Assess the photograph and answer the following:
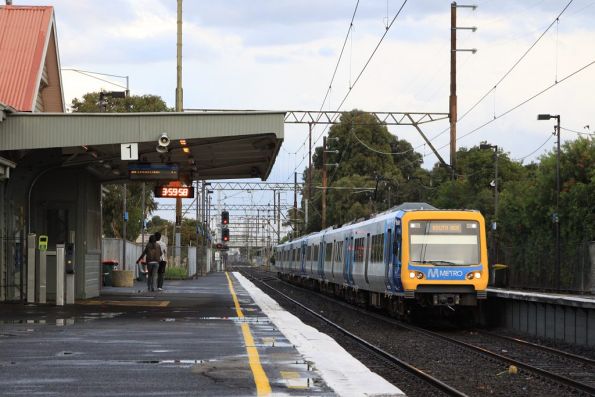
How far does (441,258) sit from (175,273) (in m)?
33.7

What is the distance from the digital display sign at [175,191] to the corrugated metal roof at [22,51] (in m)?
5.02

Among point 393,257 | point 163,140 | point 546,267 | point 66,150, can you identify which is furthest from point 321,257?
point 163,140

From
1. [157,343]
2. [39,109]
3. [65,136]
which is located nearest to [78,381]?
[157,343]

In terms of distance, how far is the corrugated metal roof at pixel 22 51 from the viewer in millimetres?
28859

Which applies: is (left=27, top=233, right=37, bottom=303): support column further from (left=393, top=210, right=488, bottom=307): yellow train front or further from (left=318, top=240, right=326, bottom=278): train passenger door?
(left=318, top=240, right=326, bottom=278): train passenger door

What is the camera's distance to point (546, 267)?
45938 millimetres

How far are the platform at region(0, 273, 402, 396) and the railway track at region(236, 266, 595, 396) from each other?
163 cm

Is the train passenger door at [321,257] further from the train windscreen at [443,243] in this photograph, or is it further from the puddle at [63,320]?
the puddle at [63,320]

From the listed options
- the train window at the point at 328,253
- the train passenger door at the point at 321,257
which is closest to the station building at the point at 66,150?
the train window at the point at 328,253

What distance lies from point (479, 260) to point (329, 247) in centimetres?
1924

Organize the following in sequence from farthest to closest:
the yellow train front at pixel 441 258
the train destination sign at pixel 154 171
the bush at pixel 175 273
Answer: the bush at pixel 175 273
the train destination sign at pixel 154 171
the yellow train front at pixel 441 258

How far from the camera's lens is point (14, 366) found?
11.9 metres

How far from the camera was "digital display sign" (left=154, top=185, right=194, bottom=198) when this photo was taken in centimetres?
3197

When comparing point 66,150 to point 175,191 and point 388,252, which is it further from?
point 388,252
